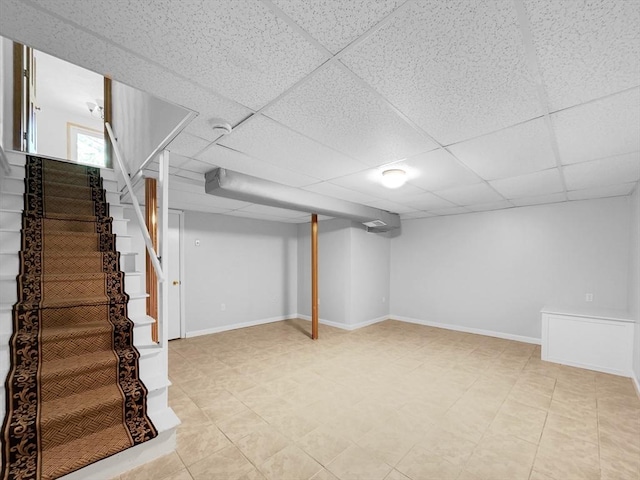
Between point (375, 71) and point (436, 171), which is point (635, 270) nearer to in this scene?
point (436, 171)

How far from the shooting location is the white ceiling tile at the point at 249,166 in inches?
98.9

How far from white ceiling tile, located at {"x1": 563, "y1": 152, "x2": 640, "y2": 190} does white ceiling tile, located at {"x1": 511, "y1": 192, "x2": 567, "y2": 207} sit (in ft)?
1.68

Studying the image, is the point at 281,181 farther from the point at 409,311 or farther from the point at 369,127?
the point at 409,311

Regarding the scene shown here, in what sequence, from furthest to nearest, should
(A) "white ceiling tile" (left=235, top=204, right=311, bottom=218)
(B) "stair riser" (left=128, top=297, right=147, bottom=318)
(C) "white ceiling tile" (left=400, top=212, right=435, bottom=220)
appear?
1. (C) "white ceiling tile" (left=400, top=212, right=435, bottom=220)
2. (A) "white ceiling tile" (left=235, top=204, right=311, bottom=218)
3. (B) "stair riser" (left=128, top=297, right=147, bottom=318)

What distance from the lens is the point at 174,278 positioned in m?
5.02

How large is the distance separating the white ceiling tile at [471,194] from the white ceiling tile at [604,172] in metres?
0.80

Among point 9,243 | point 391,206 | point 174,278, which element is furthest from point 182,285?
point 391,206

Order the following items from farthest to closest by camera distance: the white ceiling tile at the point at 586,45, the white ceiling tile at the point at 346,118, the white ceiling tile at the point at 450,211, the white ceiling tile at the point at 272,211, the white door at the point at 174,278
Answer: the white ceiling tile at the point at 450,211 < the white door at the point at 174,278 < the white ceiling tile at the point at 272,211 < the white ceiling tile at the point at 346,118 < the white ceiling tile at the point at 586,45

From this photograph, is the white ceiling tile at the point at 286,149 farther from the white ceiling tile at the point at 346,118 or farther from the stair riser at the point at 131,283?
the stair riser at the point at 131,283

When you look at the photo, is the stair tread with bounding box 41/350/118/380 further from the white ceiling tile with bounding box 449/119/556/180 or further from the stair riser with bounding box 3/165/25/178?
the white ceiling tile with bounding box 449/119/556/180

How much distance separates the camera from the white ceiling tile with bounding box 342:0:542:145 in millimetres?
1074

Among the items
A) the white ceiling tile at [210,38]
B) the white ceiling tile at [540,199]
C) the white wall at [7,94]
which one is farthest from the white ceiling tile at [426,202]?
the white wall at [7,94]

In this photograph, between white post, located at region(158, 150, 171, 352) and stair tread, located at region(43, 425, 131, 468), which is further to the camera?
white post, located at region(158, 150, 171, 352)

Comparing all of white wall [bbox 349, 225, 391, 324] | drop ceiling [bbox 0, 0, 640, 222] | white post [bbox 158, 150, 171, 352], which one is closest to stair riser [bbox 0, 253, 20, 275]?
white post [bbox 158, 150, 171, 352]
